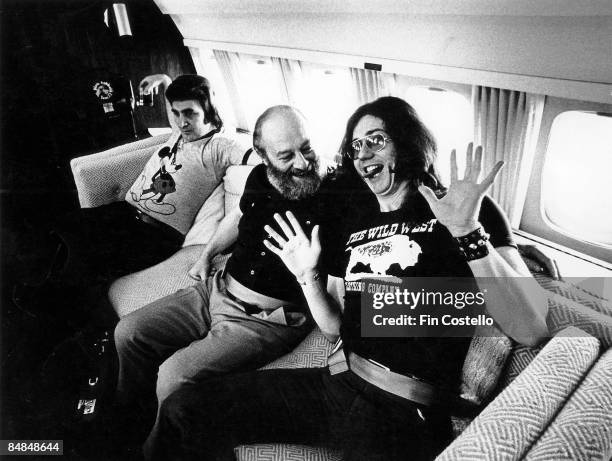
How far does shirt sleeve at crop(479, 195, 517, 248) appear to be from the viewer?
0.89m

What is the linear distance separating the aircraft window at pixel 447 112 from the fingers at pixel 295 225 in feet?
1.67

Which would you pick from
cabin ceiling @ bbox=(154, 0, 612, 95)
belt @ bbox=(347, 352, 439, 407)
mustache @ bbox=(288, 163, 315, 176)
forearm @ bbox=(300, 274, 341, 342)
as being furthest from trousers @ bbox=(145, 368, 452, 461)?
cabin ceiling @ bbox=(154, 0, 612, 95)

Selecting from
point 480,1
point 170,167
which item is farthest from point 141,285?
point 480,1

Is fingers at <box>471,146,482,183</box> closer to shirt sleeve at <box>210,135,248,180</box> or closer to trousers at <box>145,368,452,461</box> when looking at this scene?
trousers at <box>145,368,452,461</box>

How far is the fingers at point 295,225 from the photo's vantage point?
1.23 m

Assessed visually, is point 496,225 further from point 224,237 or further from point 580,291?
point 224,237

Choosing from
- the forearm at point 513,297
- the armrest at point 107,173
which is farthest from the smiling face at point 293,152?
the armrest at point 107,173

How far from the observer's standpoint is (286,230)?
49.6 inches

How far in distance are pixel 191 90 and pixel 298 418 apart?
134 cm

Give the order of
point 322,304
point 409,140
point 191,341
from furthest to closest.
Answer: point 191,341
point 322,304
point 409,140

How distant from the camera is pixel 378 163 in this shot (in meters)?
1.04

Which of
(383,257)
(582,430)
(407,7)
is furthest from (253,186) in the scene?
(582,430)

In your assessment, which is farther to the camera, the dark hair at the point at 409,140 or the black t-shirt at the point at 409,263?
the dark hair at the point at 409,140

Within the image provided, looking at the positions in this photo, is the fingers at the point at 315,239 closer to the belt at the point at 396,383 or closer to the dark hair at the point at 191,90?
the belt at the point at 396,383
